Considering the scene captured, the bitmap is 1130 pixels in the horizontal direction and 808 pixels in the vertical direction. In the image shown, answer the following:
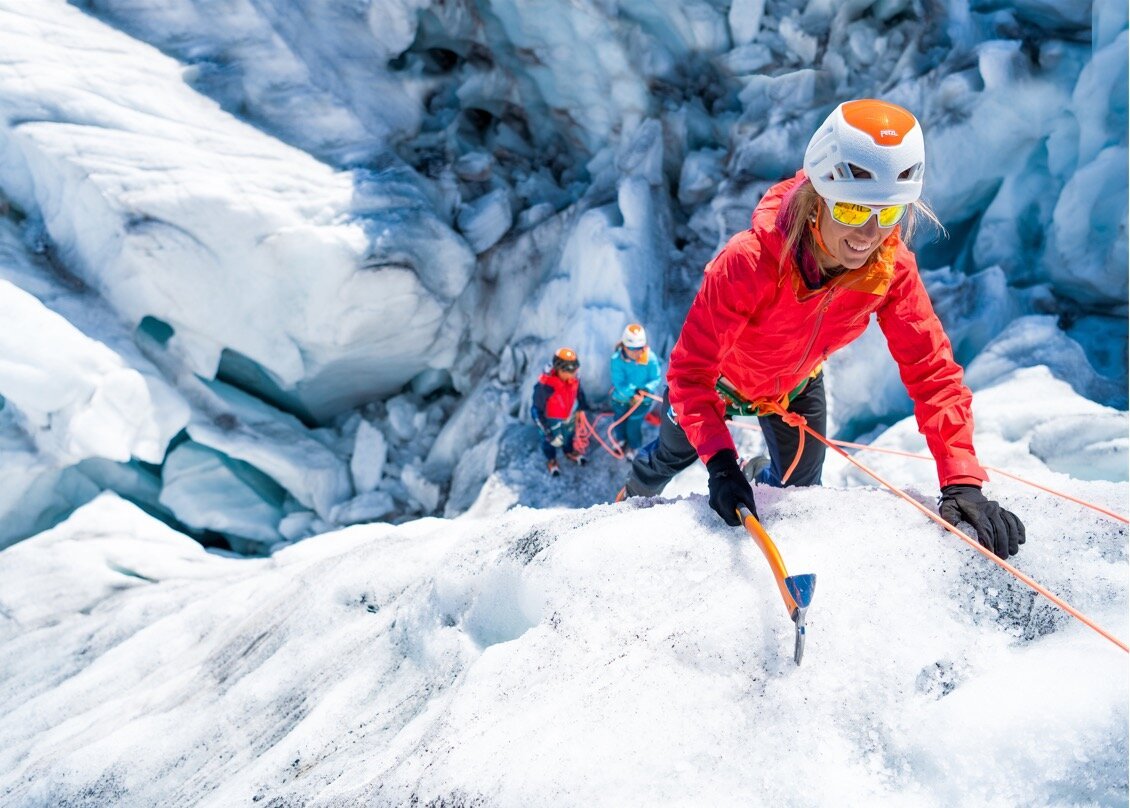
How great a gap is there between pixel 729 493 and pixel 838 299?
3.19 ft

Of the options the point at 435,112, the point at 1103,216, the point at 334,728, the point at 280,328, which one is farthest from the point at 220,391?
the point at 1103,216

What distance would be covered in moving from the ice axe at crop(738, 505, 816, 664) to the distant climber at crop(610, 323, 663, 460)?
4.94m

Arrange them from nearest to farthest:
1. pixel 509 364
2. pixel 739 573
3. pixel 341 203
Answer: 1. pixel 739 573
2. pixel 341 203
3. pixel 509 364

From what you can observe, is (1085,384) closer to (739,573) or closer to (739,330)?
(739,330)

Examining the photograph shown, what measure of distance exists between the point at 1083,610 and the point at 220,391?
7648 millimetres

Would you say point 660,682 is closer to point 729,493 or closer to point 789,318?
point 729,493

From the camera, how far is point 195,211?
21.3 feet

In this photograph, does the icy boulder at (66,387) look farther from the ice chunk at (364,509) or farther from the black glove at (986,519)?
the black glove at (986,519)

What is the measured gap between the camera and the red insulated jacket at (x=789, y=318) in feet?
7.89

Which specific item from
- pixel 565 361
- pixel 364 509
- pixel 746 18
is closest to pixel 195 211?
pixel 364 509

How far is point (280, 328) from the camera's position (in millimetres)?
7156

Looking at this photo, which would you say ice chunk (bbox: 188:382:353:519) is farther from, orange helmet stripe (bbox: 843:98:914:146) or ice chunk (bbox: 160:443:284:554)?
orange helmet stripe (bbox: 843:98:914:146)

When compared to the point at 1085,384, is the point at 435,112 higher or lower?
higher

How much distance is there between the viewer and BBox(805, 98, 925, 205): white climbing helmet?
86.0 inches
